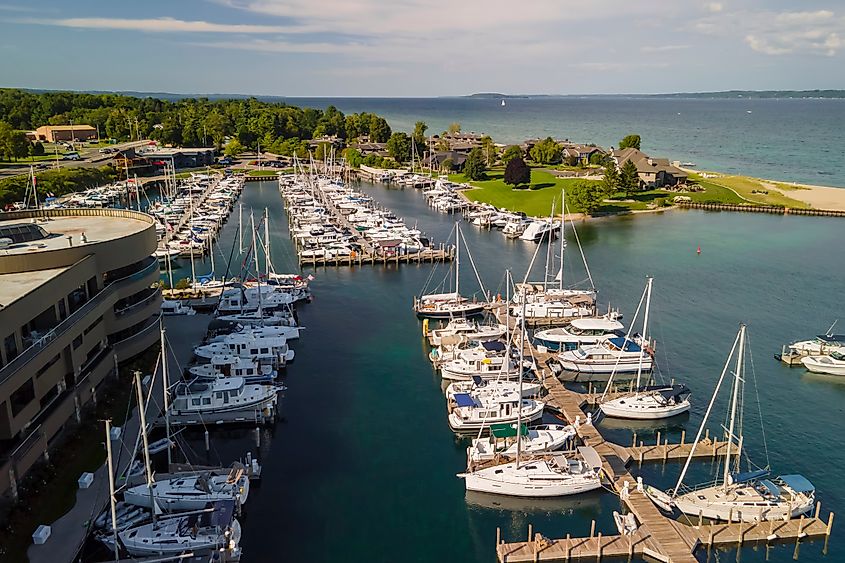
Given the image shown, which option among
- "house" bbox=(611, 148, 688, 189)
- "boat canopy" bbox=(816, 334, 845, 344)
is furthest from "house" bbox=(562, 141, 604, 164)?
"boat canopy" bbox=(816, 334, 845, 344)

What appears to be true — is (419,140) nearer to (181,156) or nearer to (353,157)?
(353,157)

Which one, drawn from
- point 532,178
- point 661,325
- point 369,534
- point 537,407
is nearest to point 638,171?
point 532,178

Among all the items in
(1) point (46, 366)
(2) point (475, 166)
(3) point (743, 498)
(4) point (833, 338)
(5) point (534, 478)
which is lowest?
(3) point (743, 498)

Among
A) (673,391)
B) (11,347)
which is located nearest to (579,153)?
(673,391)

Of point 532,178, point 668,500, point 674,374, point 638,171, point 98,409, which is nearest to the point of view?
point 668,500

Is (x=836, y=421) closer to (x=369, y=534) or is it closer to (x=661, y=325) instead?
(x=661, y=325)

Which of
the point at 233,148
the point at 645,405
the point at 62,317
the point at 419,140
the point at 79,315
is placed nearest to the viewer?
the point at 62,317

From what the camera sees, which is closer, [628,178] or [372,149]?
[628,178]
